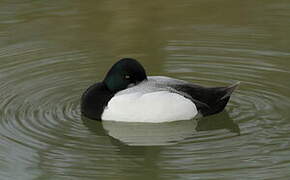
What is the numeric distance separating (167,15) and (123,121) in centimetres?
324

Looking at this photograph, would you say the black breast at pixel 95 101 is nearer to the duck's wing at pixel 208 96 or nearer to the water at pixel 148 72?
the water at pixel 148 72

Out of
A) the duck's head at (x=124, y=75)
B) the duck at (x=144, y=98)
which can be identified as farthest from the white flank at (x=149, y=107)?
the duck's head at (x=124, y=75)

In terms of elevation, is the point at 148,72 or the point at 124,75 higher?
the point at 124,75

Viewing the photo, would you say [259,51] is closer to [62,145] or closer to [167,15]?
[167,15]

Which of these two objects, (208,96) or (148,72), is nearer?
(208,96)

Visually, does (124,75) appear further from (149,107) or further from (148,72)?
(148,72)

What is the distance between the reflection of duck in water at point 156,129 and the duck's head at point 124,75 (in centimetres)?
35

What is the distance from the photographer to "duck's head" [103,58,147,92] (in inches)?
289

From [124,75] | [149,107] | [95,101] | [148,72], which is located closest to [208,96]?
[149,107]

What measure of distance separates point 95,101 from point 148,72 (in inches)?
48.7

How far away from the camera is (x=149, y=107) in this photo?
715cm

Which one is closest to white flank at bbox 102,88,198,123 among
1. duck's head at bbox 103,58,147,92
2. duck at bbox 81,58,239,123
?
duck at bbox 81,58,239,123

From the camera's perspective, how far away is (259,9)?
10.3 meters

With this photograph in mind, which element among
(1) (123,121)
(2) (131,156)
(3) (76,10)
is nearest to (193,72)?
(1) (123,121)
